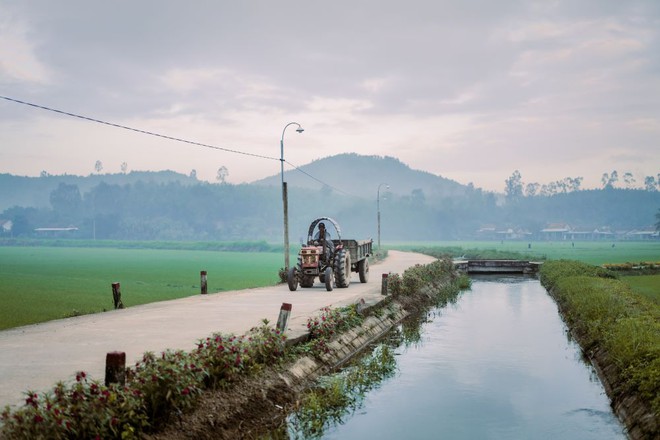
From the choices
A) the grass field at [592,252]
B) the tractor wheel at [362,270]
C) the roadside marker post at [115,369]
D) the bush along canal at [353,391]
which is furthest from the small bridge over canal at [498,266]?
the roadside marker post at [115,369]

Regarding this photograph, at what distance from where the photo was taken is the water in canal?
11.1m

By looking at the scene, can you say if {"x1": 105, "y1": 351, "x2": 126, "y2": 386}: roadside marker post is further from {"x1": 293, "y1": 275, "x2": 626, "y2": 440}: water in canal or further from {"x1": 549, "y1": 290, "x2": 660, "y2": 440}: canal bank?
{"x1": 549, "y1": 290, "x2": 660, "y2": 440}: canal bank

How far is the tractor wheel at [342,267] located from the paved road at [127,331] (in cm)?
116

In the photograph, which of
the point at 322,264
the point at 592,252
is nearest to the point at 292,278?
the point at 322,264

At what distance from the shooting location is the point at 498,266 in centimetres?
5434

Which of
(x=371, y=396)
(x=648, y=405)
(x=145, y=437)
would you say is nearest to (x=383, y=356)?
(x=371, y=396)

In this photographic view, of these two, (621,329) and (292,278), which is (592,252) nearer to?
(292,278)

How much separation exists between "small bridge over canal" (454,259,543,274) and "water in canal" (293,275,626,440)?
30840 millimetres

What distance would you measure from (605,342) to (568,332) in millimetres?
6081

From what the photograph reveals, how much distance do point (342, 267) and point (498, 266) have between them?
1241 inches

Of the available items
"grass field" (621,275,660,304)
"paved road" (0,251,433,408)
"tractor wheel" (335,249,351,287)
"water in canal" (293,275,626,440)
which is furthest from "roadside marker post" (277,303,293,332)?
"grass field" (621,275,660,304)

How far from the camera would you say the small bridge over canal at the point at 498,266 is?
2099 inches

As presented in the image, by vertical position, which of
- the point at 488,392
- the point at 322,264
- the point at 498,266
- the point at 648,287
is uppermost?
the point at 322,264

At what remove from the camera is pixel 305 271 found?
85.8ft
